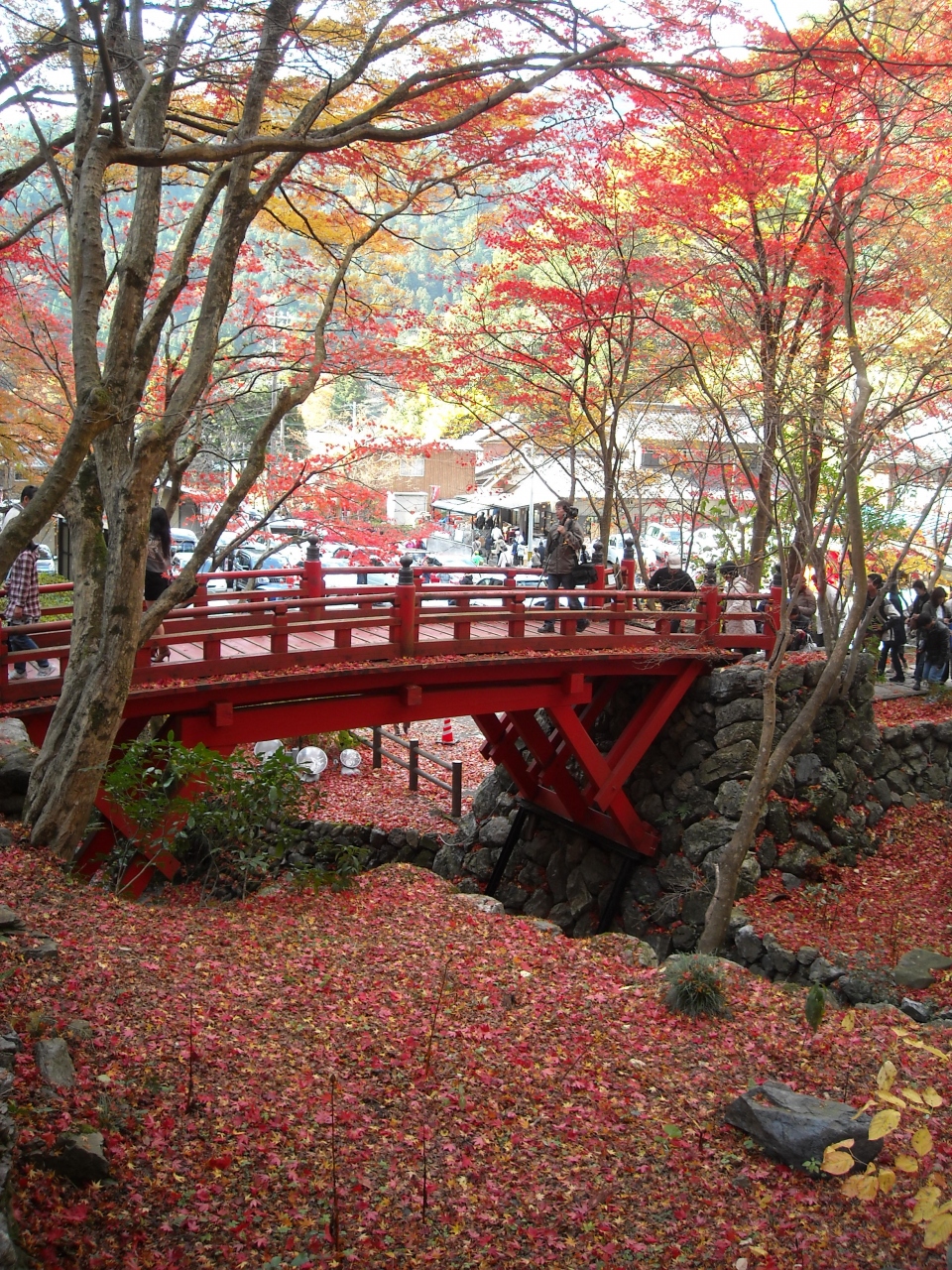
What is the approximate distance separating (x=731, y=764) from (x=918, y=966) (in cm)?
322

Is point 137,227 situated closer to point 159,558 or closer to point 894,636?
point 159,558

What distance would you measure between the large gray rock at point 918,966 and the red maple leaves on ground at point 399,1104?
2.01 meters

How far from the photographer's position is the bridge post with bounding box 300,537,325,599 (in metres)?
11.2

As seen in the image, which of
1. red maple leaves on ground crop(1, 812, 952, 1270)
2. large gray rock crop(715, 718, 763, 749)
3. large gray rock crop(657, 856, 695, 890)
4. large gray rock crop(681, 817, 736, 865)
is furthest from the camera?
large gray rock crop(715, 718, 763, 749)

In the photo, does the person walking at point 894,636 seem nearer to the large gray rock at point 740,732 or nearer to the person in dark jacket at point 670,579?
the person in dark jacket at point 670,579

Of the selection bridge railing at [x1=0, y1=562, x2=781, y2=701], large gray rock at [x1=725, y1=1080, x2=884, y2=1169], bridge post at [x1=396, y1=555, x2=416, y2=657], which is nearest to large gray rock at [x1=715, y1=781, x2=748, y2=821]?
bridge railing at [x1=0, y1=562, x2=781, y2=701]

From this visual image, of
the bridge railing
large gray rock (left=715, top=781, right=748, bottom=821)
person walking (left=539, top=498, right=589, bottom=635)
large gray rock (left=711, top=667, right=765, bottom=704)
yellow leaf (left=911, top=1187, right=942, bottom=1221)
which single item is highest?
person walking (left=539, top=498, right=589, bottom=635)

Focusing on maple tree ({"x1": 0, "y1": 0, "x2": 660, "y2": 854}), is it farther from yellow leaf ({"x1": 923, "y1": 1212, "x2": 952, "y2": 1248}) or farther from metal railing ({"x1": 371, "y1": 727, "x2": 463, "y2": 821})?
metal railing ({"x1": 371, "y1": 727, "x2": 463, "y2": 821})

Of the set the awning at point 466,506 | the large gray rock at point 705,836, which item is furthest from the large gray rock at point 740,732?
the awning at point 466,506

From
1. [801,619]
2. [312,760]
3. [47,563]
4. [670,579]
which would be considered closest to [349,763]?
[312,760]

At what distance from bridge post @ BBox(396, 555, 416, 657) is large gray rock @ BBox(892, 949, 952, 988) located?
5.59 m

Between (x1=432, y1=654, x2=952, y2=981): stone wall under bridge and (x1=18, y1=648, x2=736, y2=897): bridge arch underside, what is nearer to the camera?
(x1=18, y1=648, x2=736, y2=897): bridge arch underside

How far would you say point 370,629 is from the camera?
11.0 m

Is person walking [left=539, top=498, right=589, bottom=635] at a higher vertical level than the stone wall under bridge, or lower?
higher
